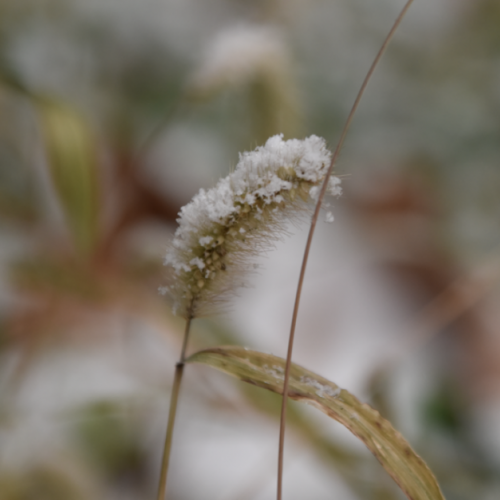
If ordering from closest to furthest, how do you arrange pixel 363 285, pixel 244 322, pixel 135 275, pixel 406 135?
pixel 135 275
pixel 244 322
pixel 363 285
pixel 406 135

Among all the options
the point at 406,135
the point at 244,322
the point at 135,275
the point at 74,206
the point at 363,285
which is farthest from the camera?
the point at 406,135

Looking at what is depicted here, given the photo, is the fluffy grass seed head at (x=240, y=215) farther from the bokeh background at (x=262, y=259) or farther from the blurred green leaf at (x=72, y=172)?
the blurred green leaf at (x=72, y=172)

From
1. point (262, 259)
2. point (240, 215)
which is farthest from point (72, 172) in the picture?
point (262, 259)

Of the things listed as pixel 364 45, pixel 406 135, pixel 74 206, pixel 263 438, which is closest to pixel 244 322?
pixel 263 438

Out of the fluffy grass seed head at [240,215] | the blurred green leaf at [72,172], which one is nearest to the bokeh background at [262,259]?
the blurred green leaf at [72,172]

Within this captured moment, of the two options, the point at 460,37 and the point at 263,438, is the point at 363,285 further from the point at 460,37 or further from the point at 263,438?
the point at 460,37

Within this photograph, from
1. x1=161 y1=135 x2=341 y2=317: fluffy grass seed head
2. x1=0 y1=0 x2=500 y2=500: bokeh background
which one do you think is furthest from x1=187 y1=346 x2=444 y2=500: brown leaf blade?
x1=0 y1=0 x2=500 y2=500: bokeh background

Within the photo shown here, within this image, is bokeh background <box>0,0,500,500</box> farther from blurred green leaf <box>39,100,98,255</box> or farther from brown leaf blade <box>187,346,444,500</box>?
brown leaf blade <box>187,346,444,500</box>
